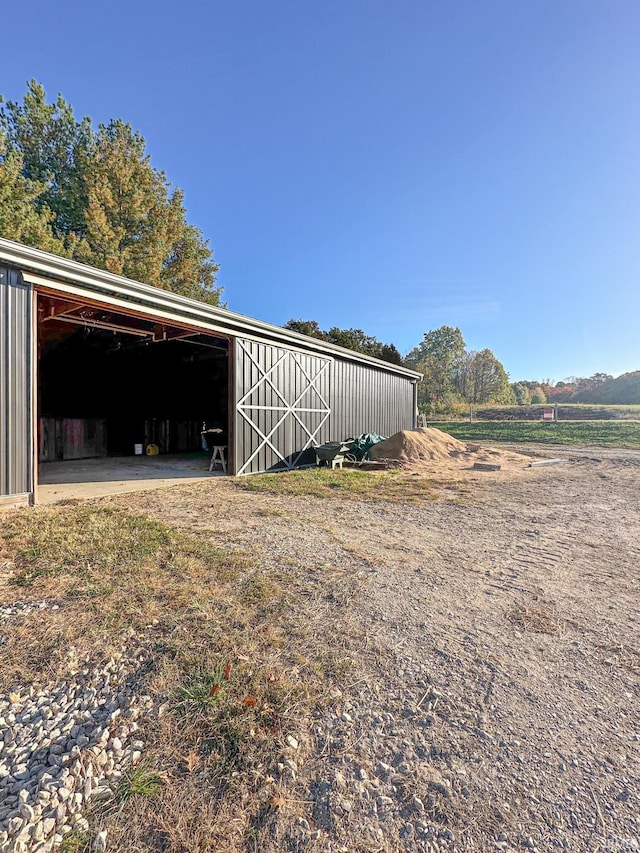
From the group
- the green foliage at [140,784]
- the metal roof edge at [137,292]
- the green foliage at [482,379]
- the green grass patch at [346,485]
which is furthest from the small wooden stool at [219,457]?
the green foliage at [482,379]

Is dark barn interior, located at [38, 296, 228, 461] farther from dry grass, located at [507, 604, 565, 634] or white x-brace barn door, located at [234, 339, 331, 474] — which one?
dry grass, located at [507, 604, 565, 634]

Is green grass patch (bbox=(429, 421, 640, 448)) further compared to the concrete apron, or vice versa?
green grass patch (bbox=(429, 421, 640, 448))

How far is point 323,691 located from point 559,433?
23.4 m

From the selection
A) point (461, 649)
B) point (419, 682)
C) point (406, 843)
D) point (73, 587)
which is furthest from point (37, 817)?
point (461, 649)

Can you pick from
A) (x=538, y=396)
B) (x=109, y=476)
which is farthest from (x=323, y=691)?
(x=538, y=396)

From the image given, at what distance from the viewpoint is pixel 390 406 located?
1395cm

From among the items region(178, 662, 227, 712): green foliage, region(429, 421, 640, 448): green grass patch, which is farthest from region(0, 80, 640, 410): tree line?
region(429, 421, 640, 448): green grass patch

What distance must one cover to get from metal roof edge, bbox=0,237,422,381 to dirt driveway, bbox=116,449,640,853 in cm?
445

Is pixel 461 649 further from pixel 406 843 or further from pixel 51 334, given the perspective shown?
pixel 51 334

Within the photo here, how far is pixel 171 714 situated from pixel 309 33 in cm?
1215

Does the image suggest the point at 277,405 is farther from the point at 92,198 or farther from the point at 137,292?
the point at 92,198

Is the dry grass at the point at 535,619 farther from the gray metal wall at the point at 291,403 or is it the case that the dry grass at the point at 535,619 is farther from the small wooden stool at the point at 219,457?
the small wooden stool at the point at 219,457

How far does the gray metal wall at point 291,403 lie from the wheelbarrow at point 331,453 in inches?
14.9

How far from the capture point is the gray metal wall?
8.40 m
